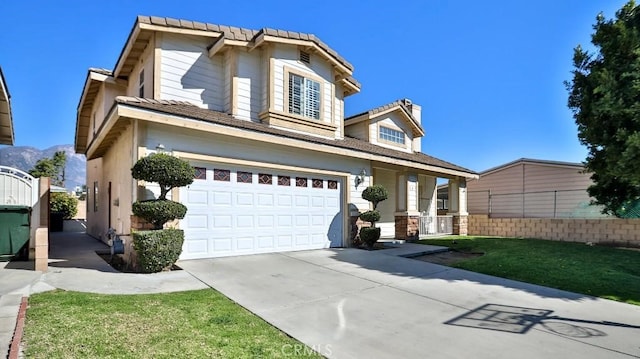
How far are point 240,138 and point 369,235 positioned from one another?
5487mm

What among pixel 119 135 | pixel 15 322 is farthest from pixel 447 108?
pixel 15 322

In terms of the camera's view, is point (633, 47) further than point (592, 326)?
Yes

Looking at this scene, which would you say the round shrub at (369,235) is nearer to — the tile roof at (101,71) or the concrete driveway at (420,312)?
the concrete driveway at (420,312)

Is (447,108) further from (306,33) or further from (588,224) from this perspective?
(306,33)

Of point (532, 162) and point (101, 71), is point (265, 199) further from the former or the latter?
point (532, 162)

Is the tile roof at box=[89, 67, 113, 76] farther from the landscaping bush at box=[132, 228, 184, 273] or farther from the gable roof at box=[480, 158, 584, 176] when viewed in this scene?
the gable roof at box=[480, 158, 584, 176]

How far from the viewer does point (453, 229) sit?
18.1 meters

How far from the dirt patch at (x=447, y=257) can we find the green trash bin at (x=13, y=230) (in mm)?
10403

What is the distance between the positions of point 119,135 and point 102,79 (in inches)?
196

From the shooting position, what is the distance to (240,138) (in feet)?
31.3

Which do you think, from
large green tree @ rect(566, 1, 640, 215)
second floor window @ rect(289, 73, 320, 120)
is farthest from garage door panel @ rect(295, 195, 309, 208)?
large green tree @ rect(566, 1, 640, 215)

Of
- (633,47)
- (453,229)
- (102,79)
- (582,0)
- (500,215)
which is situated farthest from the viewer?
(500,215)

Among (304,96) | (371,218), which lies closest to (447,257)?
(371,218)

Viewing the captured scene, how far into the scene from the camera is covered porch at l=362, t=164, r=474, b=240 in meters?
14.5
